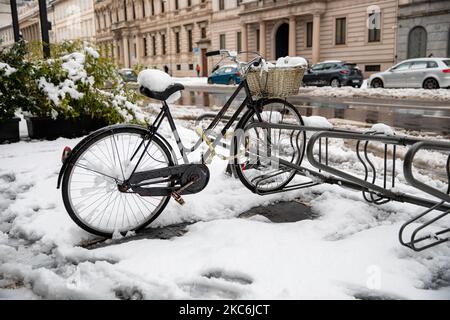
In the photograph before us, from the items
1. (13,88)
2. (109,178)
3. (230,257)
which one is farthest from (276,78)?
(13,88)

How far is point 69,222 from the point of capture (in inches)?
143

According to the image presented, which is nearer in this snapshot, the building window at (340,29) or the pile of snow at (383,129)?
the pile of snow at (383,129)

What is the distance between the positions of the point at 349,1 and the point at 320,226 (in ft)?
104

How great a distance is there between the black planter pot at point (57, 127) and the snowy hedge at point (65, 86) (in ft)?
0.33

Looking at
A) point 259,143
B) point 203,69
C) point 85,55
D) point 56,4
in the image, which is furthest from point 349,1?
point 56,4

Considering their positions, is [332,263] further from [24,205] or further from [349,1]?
[349,1]

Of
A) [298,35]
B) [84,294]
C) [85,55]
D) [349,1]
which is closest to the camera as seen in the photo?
[84,294]

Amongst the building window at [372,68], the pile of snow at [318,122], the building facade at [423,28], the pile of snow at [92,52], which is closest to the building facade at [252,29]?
the building window at [372,68]

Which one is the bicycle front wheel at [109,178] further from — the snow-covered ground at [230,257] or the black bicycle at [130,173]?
the snow-covered ground at [230,257]

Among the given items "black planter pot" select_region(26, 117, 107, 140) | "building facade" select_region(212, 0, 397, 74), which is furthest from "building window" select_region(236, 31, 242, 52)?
"black planter pot" select_region(26, 117, 107, 140)

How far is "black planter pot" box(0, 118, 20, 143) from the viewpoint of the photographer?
23.6 feet

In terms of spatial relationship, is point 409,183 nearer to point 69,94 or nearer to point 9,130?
point 69,94

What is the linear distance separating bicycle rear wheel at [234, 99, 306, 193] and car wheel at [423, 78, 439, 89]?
16.3 metres

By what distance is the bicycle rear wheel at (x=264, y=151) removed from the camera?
4.26 meters
